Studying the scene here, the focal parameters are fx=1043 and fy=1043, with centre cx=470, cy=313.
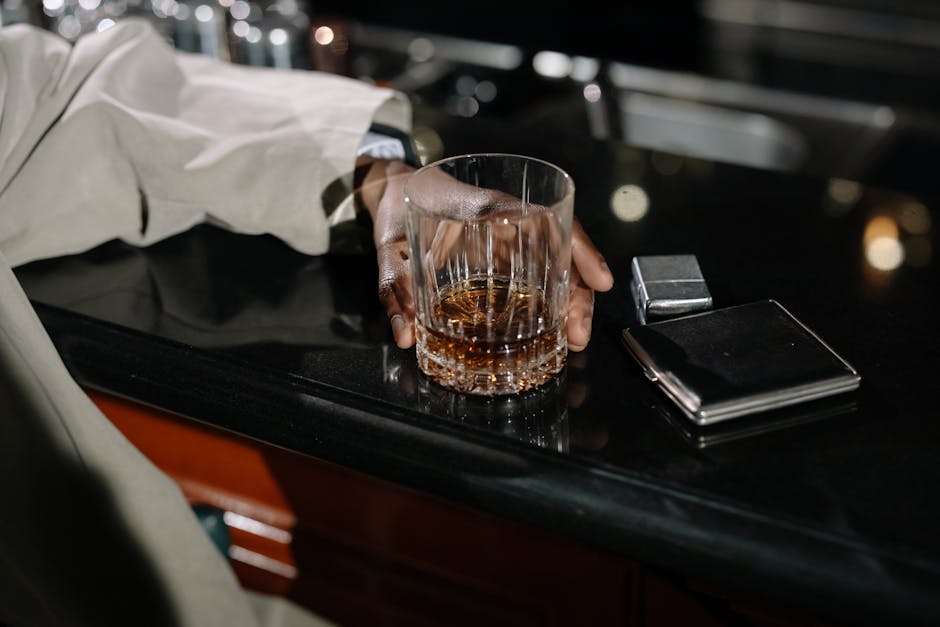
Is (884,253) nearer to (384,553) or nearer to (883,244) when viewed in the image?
(883,244)

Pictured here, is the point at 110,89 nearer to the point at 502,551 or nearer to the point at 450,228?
the point at 450,228

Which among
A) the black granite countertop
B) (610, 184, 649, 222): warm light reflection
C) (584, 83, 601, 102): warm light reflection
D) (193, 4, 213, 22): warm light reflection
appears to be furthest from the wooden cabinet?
(584, 83, 601, 102): warm light reflection

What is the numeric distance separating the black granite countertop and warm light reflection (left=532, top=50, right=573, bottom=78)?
2.90 feet

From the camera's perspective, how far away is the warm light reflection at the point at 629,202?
2.77ft

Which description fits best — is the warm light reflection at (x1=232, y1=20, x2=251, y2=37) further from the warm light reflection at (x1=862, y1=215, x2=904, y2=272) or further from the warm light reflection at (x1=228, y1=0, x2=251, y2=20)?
the warm light reflection at (x1=862, y1=215, x2=904, y2=272)

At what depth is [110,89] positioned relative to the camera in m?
0.80

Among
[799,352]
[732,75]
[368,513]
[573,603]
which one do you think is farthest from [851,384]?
[732,75]

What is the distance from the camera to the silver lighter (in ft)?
2.23

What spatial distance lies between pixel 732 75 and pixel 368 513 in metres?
1.66

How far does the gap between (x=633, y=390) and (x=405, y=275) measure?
17 cm

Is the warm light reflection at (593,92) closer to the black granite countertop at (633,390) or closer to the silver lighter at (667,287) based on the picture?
Result: the black granite countertop at (633,390)

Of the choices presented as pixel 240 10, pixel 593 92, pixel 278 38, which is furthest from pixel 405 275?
pixel 593 92

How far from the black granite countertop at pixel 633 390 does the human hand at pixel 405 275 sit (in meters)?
0.02

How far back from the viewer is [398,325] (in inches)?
25.8
